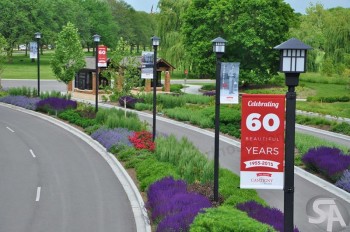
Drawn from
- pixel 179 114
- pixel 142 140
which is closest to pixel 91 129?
pixel 142 140

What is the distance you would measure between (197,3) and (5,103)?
2555 cm

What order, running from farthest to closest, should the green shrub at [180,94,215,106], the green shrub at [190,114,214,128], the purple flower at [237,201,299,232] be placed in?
the green shrub at [180,94,215,106] < the green shrub at [190,114,214,128] < the purple flower at [237,201,299,232]

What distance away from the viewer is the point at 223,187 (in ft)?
53.4

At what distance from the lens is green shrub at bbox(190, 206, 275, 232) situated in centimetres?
1002

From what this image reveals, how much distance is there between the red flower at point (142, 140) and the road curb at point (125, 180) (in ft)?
4.25

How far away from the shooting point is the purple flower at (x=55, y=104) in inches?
1453

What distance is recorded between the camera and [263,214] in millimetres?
12812

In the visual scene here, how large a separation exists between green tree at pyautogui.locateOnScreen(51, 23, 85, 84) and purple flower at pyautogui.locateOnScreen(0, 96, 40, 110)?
3.61 metres

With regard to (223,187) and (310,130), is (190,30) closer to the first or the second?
(310,130)

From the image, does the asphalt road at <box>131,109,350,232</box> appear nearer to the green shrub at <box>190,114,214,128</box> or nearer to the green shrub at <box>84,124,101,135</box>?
the green shrub at <box>190,114,214,128</box>

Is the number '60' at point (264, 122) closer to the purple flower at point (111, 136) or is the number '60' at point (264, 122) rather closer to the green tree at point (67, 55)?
the purple flower at point (111, 136)

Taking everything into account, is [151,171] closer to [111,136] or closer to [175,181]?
[175,181]

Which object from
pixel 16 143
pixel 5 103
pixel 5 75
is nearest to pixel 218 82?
pixel 16 143

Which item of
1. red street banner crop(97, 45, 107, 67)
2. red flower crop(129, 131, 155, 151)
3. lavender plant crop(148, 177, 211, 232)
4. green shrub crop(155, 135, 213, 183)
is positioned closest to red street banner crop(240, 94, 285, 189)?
lavender plant crop(148, 177, 211, 232)
